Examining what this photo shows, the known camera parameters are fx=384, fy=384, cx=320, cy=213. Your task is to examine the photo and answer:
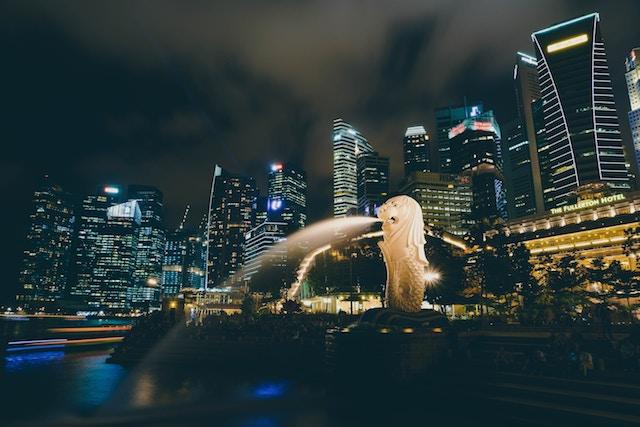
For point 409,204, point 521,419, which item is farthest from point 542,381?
point 409,204

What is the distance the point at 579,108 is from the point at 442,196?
58.0 meters

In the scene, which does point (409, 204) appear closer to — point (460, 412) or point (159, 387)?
point (460, 412)

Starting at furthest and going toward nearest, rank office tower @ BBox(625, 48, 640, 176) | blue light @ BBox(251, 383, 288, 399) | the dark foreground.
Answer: office tower @ BBox(625, 48, 640, 176) → blue light @ BBox(251, 383, 288, 399) → the dark foreground

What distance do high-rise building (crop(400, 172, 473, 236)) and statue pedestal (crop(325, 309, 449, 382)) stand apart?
150 meters

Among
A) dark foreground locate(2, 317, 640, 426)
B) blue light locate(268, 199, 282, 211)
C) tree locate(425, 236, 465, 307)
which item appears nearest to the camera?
dark foreground locate(2, 317, 640, 426)

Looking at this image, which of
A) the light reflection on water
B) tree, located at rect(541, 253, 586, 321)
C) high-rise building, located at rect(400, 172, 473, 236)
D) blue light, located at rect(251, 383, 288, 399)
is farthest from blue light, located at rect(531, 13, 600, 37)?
the light reflection on water

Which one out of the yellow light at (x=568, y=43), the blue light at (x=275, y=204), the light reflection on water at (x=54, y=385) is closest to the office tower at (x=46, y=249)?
the blue light at (x=275, y=204)

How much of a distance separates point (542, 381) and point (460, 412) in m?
2.69

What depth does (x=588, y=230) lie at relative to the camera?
65812mm

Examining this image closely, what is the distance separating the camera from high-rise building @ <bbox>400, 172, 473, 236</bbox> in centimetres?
16238

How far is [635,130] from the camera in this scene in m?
162

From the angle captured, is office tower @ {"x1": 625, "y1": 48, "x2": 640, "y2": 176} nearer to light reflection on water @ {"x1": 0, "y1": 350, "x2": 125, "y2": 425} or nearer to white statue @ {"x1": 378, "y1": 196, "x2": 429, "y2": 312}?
white statue @ {"x1": 378, "y1": 196, "x2": 429, "y2": 312}

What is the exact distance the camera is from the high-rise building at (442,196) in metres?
162

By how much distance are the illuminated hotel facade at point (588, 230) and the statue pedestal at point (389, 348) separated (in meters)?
49.0
